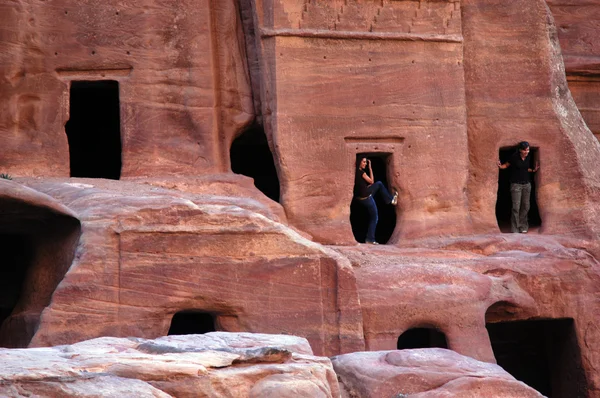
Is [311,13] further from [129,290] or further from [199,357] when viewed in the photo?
[199,357]

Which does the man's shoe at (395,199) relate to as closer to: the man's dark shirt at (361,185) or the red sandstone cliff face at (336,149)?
the red sandstone cliff face at (336,149)

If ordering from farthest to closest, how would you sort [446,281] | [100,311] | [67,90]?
[67,90]
[446,281]
[100,311]

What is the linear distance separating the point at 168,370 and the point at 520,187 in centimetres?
1084

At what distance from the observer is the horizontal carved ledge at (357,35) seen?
1708 centimetres

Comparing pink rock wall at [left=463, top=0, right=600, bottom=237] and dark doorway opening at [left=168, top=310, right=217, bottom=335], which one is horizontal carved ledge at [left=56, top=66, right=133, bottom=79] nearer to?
dark doorway opening at [left=168, top=310, right=217, bottom=335]

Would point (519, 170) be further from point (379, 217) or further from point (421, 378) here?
point (421, 378)

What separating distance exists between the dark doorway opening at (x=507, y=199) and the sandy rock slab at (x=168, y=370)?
9.85 metres

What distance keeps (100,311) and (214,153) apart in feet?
15.4

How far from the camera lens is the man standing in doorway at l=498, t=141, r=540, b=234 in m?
18.4

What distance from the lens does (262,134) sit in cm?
1902

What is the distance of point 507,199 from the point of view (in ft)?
66.9

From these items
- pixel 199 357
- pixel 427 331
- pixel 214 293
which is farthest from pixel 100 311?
pixel 427 331

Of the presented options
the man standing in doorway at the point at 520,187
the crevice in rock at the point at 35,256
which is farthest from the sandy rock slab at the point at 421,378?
the man standing in doorway at the point at 520,187

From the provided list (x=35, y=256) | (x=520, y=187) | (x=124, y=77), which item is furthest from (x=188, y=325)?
(x=520, y=187)
